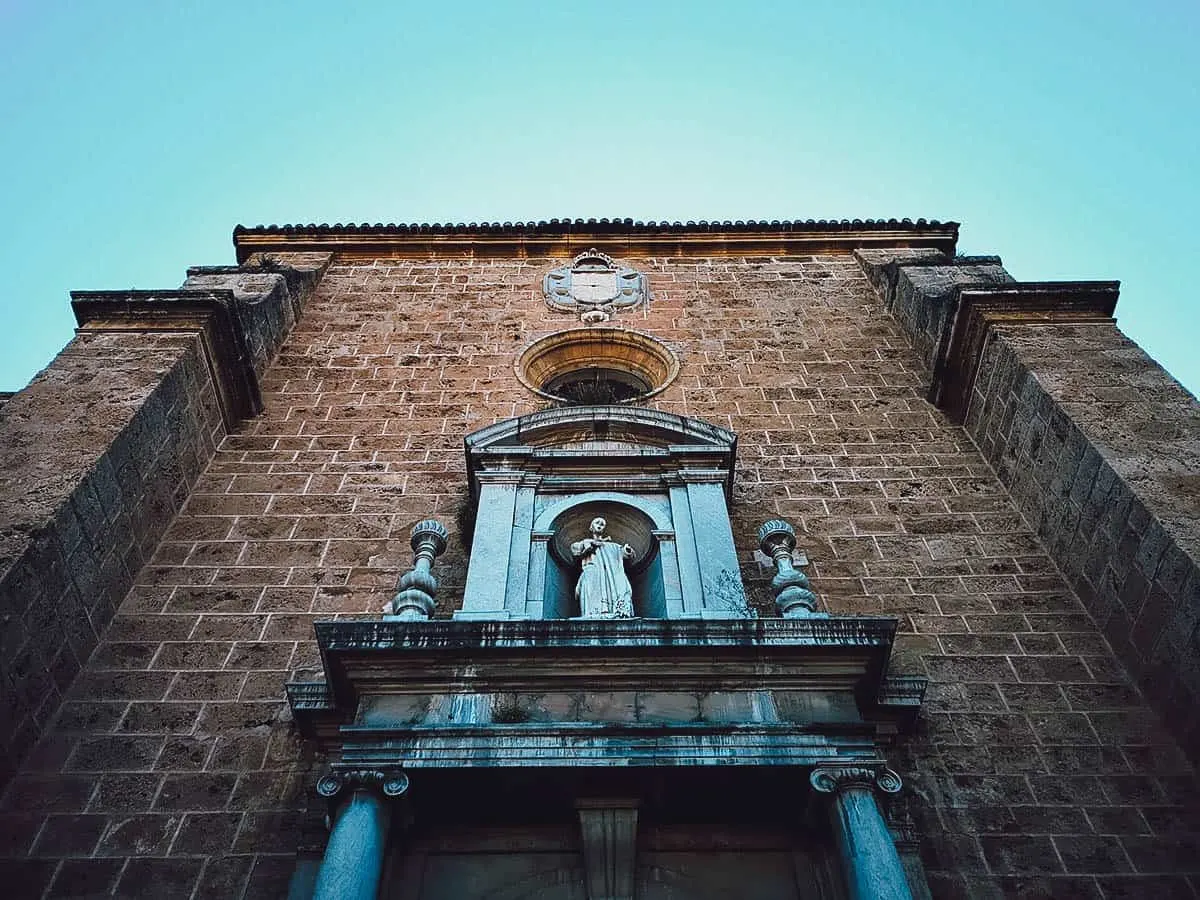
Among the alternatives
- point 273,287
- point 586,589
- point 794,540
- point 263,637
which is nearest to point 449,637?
point 586,589

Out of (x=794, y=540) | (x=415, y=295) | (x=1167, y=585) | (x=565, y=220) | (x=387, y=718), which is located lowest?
(x=387, y=718)

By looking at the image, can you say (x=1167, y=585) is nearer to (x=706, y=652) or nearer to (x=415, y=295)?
(x=706, y=652)

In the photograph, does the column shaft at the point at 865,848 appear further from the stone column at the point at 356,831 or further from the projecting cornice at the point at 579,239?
the projecting cornice at the point at 579,239

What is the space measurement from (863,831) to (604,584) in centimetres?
238

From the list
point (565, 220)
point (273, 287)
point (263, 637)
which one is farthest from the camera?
point (565, 220)

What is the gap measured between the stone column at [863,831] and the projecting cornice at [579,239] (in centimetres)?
890

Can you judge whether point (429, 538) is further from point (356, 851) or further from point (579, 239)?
point (579, 239)

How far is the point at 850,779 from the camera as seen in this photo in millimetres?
5270

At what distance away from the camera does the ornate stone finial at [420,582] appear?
6.43 m

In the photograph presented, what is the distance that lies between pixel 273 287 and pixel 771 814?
24.8 feet

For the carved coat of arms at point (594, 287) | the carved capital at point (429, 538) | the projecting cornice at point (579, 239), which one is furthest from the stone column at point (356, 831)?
the projecting cornice at point (579, 239)

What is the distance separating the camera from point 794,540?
24.1ft

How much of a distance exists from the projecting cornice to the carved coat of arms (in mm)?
428

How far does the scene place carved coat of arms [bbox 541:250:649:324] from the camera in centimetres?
1184
